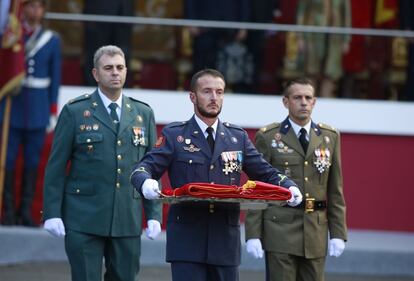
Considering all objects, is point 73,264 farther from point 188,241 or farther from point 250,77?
point 250,77

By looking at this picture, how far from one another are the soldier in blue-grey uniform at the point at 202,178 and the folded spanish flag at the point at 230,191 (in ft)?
0.66

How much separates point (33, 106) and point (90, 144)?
4.62 metres

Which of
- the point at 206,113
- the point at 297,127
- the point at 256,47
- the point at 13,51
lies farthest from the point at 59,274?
the point at 206,113

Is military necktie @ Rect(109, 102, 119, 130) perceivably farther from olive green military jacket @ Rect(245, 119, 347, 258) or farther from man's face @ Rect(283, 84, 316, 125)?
man's face @ Rect(283, 84, 316, 125)

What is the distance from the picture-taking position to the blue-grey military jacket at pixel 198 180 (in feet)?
24.8

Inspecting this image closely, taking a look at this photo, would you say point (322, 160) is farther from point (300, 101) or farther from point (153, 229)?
point (153, 229)

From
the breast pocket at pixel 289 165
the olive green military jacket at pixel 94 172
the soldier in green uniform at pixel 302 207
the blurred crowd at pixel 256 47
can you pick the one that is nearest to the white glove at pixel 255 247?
the soldier in green uniform at pixel 302 207

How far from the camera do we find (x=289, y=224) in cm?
871

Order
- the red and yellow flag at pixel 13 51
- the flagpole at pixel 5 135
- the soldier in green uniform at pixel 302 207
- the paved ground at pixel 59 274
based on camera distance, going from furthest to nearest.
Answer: the flagpole at pixel 5 135, the red and yellow flag at pixel 13 51, the paved ground at pixel 59 274, the soldier in green uniform at pixel 302 207

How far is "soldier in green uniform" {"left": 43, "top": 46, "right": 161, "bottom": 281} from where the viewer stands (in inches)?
327

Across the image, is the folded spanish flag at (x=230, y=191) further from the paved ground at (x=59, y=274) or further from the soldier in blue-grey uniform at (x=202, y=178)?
the paved ground at (x=59, y=274)

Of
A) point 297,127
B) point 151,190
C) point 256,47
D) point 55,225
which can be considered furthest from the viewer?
point 256,47

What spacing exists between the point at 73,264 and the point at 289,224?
1404 mm

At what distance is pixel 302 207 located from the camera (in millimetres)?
8727
